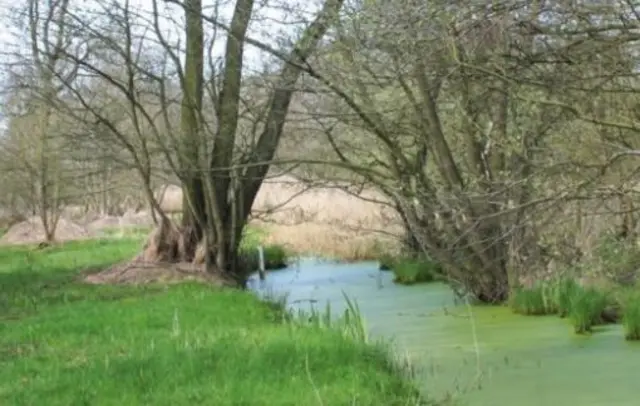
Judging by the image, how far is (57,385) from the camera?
260 inches

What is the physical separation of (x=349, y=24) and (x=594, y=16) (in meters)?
2.69

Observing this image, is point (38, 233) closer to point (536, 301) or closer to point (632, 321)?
point (536, 301)

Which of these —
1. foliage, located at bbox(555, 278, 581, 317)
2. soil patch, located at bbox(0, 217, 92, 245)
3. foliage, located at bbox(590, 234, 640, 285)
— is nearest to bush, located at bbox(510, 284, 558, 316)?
foliage, located at bbox(555, 278, 581, 317)

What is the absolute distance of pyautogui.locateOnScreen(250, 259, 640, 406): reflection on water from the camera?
25.0 ft

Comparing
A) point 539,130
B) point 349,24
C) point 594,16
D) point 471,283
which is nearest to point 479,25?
point 594,16

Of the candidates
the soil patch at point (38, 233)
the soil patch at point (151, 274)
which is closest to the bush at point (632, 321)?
the soil patch at point (151, 274)

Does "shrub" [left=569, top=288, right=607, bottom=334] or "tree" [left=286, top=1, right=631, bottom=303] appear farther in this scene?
"shrub" [left=569, top=288, right=607, bottom=334]

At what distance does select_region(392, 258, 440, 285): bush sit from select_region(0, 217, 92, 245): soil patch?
1842 cm

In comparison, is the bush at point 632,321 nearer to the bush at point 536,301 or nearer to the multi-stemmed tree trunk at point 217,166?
the bush at point 536,301

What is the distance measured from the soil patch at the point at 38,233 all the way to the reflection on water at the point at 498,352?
2074cm

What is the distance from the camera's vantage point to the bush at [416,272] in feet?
57.9

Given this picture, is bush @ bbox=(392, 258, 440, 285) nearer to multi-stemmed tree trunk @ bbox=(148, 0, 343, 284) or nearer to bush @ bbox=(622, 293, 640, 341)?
multi-stemmed tree trunk @ bbox=(148, 0, 343, 284)

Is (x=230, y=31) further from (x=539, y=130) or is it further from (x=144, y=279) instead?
(x=539, y=130)

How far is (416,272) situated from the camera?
17.7 meters
